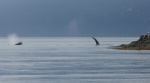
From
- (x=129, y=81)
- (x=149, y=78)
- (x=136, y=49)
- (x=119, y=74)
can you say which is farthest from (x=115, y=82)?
(x=136, y=49)

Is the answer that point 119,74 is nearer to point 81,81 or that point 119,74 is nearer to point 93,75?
point 93,75

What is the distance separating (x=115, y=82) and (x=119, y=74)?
10.2m

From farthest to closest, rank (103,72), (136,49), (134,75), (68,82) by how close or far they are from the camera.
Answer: (136,49)
(103,72)
(134,75)
(68,82)

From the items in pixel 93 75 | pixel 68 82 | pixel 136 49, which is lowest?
pixel 68 82

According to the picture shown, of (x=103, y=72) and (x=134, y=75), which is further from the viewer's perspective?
(x=103, y=72)

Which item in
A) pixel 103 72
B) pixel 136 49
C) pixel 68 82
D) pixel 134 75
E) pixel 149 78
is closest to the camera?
pixel 68 82

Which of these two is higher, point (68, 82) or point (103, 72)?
point (103, 72)

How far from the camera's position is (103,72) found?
71000 mm

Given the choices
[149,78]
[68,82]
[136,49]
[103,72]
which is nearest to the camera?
[68,82]

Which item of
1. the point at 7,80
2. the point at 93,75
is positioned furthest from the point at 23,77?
the point at 93,75

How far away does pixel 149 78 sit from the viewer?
6128cm

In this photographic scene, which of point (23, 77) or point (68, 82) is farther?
point (23, 77)

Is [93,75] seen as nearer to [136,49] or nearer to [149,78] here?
[149,78]

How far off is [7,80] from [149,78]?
15.7 m
